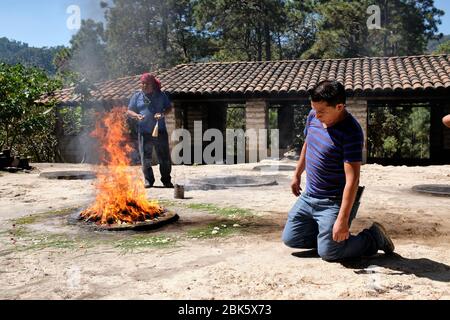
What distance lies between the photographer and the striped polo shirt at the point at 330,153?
11.2 ft

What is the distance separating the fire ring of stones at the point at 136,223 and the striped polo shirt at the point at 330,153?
76.0 inches

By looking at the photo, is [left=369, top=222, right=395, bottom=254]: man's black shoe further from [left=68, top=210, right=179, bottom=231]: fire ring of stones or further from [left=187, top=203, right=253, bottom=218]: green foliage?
[left=68, top=210, right=179, bottom=231]: fire ring of stones

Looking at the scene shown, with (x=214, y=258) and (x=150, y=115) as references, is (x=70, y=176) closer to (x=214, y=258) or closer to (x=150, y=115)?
(x=150, y=115)

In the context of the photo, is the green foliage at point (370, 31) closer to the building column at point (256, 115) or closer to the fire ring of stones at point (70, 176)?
the building column at point (256, 115)

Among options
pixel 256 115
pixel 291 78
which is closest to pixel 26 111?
pixel 256 115

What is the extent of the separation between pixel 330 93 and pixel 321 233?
113 centimetres

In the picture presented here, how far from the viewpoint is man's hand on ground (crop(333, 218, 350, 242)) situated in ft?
11.0

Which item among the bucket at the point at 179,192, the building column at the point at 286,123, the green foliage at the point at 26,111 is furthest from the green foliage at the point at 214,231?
the building column at the point at 286,123

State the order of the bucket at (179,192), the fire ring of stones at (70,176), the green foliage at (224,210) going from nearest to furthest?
the green foliage at (224,210) < the bucket at (179,192) < the fire ring of stones at (70,176)

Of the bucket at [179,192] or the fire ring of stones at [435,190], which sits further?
the fire ring of stones at [435,190]

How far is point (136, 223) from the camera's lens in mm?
5000

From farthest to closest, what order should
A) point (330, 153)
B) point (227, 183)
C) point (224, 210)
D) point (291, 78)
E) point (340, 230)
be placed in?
point (291, 78)
point (227, 183)
point (224, 210)
point (330, 153)
point (340, 230)

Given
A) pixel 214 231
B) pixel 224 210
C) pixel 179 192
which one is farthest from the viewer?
pixel 179 192
